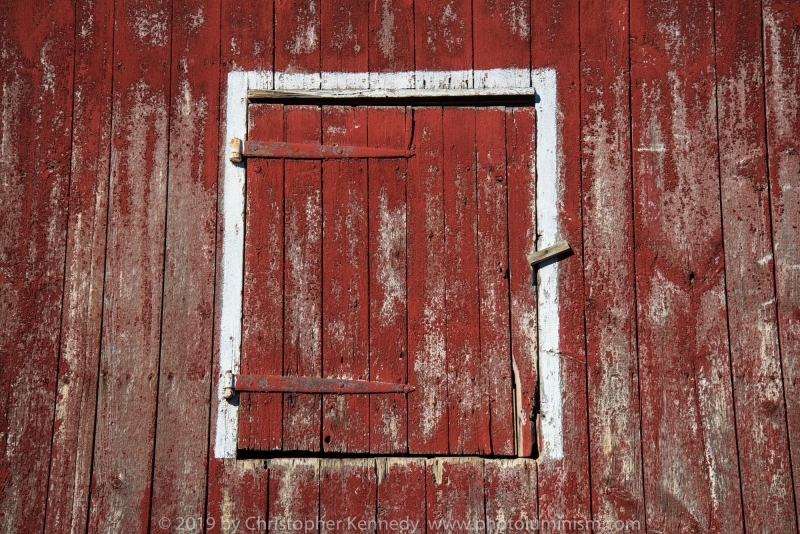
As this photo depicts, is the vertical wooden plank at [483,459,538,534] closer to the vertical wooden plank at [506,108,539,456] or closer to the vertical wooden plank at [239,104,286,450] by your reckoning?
the vertical wooden plank at [506,108,539,456]

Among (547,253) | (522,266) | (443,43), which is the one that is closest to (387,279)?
(522,266)

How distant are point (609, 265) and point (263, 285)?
1.44 meters

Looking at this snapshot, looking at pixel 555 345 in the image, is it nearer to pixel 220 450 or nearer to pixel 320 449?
pixel 320 449

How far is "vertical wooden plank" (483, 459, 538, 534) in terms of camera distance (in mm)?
2633

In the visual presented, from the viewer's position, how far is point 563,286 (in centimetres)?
273

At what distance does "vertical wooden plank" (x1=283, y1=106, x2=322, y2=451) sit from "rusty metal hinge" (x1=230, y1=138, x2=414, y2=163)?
3 cm

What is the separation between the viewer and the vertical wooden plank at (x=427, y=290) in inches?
105

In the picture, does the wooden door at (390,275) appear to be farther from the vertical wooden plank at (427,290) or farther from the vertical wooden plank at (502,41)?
the vertical wooden plank at (502,41)

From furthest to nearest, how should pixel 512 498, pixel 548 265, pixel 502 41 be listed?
pixel 502 41
pixel 548 265
pixel 512 498

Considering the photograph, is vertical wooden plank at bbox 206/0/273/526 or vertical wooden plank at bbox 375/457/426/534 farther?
vertical wooden plank at bbox 206/0/273/526

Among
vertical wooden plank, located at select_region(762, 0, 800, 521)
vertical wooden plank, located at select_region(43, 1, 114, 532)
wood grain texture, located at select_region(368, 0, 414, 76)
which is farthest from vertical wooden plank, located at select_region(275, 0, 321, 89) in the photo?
vertical wooden plank, located at select_region(762, 0, 800, 521)

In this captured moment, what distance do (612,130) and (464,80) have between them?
2.17 ft

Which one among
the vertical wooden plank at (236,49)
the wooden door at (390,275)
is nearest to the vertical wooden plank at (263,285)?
the wooden door at (390,275)

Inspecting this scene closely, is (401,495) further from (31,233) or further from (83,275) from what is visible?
(31,233)
